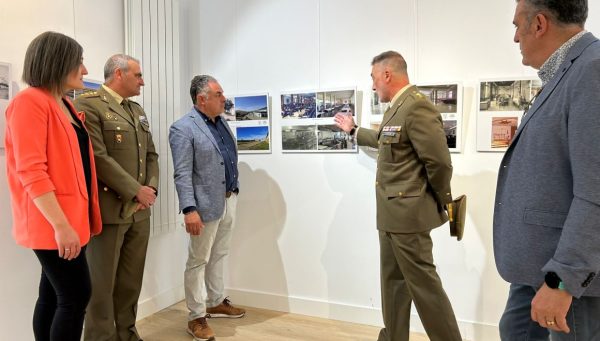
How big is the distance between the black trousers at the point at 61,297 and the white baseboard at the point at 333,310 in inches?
64.3

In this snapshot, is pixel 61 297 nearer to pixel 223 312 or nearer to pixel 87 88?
pixel 87 88

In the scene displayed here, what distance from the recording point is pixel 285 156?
10.5ft

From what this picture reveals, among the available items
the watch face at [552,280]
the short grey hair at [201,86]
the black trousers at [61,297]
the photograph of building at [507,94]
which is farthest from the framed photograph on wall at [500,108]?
the black trousers at [61,297]

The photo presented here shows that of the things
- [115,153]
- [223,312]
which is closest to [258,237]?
[223,312]

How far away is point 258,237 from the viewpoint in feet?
10.9

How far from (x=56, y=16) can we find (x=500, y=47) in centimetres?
271

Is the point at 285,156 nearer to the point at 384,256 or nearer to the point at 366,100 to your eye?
A: the point at 366,100

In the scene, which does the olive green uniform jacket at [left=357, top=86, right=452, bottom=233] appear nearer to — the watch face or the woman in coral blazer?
the watch face

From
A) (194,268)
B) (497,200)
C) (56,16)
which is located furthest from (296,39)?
(497,200)

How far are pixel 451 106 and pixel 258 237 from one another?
1.77m

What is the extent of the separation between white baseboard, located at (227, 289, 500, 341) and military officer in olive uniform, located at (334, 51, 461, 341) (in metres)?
0.58

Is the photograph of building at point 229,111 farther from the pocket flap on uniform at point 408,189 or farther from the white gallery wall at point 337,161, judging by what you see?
the pocket flap on uniform at point 408,189

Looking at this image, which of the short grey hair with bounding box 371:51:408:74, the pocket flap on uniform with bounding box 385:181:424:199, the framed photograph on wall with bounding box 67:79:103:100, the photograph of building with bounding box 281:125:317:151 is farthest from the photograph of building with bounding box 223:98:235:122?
the pocket flap on uniform with bounding box 385:181:424:199

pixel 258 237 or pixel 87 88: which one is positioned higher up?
pixel 87 88
